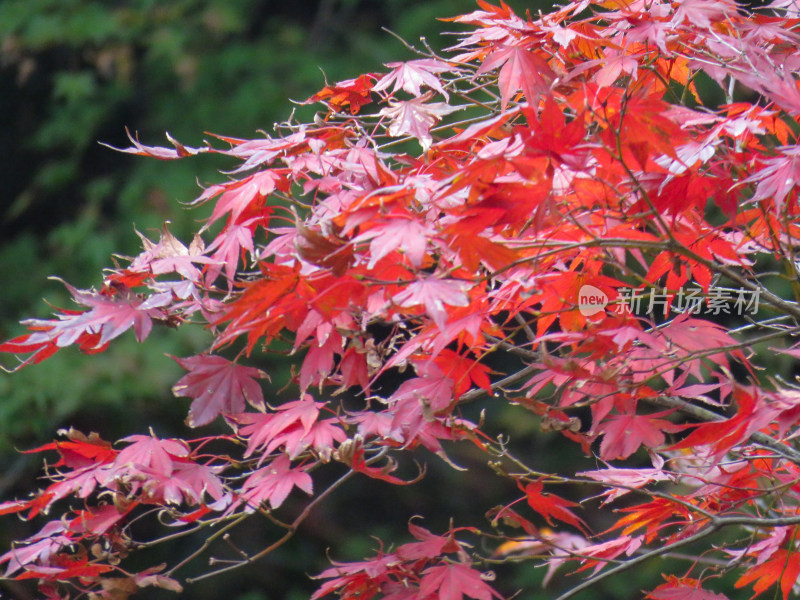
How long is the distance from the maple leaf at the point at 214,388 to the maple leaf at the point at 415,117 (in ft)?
1.05

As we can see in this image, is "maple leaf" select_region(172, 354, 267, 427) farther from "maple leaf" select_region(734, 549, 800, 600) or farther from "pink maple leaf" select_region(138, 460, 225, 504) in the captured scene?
"maple leaf" select_region(734, 549, 800, 600)

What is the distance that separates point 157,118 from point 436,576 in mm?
2438

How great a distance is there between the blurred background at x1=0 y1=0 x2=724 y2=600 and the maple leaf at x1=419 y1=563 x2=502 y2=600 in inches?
68.8

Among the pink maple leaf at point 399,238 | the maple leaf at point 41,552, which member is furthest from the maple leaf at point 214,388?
the pink maple leaf at point 399,238

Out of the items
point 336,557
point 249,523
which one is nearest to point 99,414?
point 249,523

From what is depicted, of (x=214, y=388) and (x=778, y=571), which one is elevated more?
(x=214, y=388)

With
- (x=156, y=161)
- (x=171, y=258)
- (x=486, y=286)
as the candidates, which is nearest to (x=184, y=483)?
(x=171, y=258)

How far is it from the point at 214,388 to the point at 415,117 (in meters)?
0.38

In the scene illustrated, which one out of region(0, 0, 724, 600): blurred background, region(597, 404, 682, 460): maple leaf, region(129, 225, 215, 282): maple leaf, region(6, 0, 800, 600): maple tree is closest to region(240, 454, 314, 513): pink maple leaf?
region(6, 0, 800, 600): maple tree

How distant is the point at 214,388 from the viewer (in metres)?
0.91

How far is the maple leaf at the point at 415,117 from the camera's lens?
0.88 metres

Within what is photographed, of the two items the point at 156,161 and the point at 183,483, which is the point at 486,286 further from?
the point at 156,161

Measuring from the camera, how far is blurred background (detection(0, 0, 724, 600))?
270 cm

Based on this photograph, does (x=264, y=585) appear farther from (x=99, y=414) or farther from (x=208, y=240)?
(x=208, y=240)
